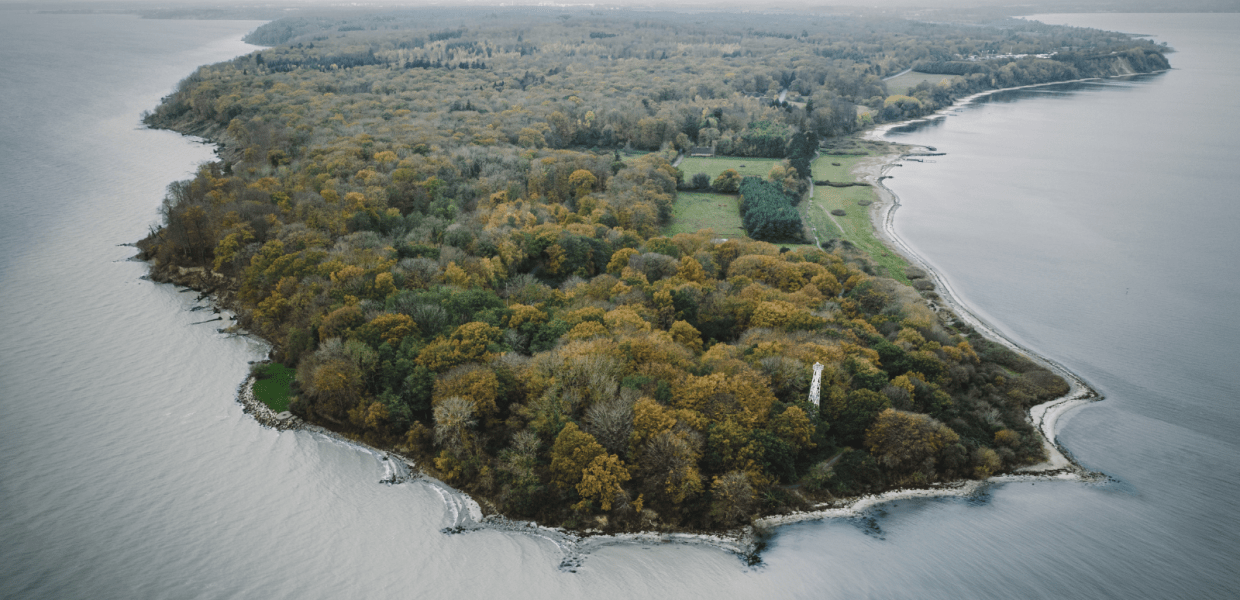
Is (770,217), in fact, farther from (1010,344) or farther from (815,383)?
(815,383)

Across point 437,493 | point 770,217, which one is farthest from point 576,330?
point 770,217

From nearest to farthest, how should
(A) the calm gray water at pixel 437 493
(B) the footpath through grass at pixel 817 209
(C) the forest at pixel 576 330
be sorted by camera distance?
(A) the calm gray water at pixel 437 493, (C) the forest at pixel 576 330, (B) the footpath through grass at pixel 817 209

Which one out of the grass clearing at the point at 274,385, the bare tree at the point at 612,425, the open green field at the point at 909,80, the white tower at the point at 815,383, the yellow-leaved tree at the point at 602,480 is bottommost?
the grass clearing at the point at 274,385

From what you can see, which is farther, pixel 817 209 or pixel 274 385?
pixel 817 209

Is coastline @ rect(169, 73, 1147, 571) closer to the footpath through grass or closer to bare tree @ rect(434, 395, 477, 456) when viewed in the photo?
bare tree @ rect(434, 395, 477, 456)

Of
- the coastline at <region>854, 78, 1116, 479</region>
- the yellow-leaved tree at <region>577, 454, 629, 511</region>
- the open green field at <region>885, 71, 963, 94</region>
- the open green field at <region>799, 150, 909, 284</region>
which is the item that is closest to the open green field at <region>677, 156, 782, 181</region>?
the open green field at <region>799, 150, 909, 284</region>

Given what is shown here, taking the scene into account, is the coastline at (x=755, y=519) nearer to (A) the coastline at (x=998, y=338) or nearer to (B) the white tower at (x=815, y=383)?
(A) the coastline at (x=998, y=338)

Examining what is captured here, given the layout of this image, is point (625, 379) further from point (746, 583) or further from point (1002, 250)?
point (1002, 250)

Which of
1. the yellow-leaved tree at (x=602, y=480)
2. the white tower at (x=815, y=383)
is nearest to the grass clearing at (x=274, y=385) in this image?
the yellow-leaved tree at (x=602, y=480)
